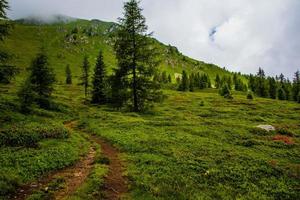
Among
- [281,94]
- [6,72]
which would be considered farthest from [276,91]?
[6,72]

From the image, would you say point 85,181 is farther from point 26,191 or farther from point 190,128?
point 190,128

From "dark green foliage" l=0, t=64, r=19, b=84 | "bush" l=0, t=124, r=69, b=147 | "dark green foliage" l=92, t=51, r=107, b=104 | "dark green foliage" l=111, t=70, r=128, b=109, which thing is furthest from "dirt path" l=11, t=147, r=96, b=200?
"dark green foliage" l=92, t=51, r=107, b=104

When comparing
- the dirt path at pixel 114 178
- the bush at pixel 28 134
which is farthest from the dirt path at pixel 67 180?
the bush at pixel 28 134

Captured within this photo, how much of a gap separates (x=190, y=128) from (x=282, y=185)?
1668cm

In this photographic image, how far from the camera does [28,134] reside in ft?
74.7

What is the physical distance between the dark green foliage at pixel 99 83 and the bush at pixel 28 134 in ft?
106

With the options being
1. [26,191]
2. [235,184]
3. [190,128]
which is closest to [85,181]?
[26,191]

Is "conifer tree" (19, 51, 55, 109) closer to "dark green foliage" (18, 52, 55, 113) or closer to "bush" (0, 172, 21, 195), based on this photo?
"dark green foliage" (18, 52, 55, 113)

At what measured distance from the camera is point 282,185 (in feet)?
59.7

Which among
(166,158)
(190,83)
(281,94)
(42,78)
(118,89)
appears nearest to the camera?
(166,158)

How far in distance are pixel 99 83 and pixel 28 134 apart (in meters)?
37.6

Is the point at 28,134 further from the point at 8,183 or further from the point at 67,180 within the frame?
the point at 8,183

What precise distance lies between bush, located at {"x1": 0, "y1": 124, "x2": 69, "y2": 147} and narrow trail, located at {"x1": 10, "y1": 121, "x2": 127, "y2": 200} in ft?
14.7

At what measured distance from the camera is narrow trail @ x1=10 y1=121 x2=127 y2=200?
566 inches
